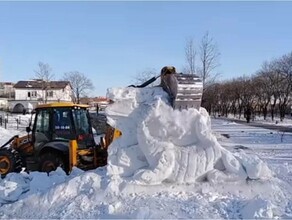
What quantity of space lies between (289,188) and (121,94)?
3848mm

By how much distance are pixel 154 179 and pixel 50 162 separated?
447cm

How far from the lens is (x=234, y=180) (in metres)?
7.61

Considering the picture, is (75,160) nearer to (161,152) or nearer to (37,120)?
(37,120)

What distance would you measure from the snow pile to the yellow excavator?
2.15 metres

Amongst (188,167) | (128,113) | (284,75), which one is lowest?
(188,167)

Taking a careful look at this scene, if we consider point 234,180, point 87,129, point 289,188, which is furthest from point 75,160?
point 289,188

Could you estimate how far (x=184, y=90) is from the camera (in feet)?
25.9

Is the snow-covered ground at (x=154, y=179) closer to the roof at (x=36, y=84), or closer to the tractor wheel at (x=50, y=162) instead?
the tractor wheel at (x=50, y=162)

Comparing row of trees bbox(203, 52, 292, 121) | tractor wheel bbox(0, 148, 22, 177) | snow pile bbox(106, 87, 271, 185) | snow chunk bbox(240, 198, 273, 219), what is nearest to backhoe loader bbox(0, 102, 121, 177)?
tractor wheel bbox(0, 148, 22, 177)

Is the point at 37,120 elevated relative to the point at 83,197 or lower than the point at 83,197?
elevated

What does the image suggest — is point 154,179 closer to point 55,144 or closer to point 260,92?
point 55,144

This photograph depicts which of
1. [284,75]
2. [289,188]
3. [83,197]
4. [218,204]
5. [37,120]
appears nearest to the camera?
[218,204]

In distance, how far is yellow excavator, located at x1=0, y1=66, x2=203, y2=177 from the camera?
10820 mm

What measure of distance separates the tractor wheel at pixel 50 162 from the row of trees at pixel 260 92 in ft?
139
